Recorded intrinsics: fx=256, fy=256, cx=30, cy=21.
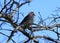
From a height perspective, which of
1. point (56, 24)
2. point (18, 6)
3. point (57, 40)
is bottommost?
point (57, 40)

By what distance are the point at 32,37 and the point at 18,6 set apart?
1168 millimetres

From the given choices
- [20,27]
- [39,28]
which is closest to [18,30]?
[20,27]

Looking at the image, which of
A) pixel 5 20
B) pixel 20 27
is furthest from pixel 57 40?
pixel 5 20

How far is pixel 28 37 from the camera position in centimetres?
760

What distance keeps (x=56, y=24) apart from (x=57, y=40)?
482 mm

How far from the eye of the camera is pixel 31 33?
7.46 meters

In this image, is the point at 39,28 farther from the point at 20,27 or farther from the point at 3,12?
the point at 3,12

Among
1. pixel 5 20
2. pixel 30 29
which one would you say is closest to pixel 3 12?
pixel 5 20

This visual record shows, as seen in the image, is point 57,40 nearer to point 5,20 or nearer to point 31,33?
point 31,33

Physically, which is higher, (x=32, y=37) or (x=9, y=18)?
(x=9, y=18)

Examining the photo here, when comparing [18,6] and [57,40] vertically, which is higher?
[18,6]

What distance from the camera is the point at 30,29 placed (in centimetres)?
767

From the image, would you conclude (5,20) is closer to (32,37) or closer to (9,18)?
(9,18)

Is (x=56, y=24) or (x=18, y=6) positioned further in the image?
(x=18, y=6)
